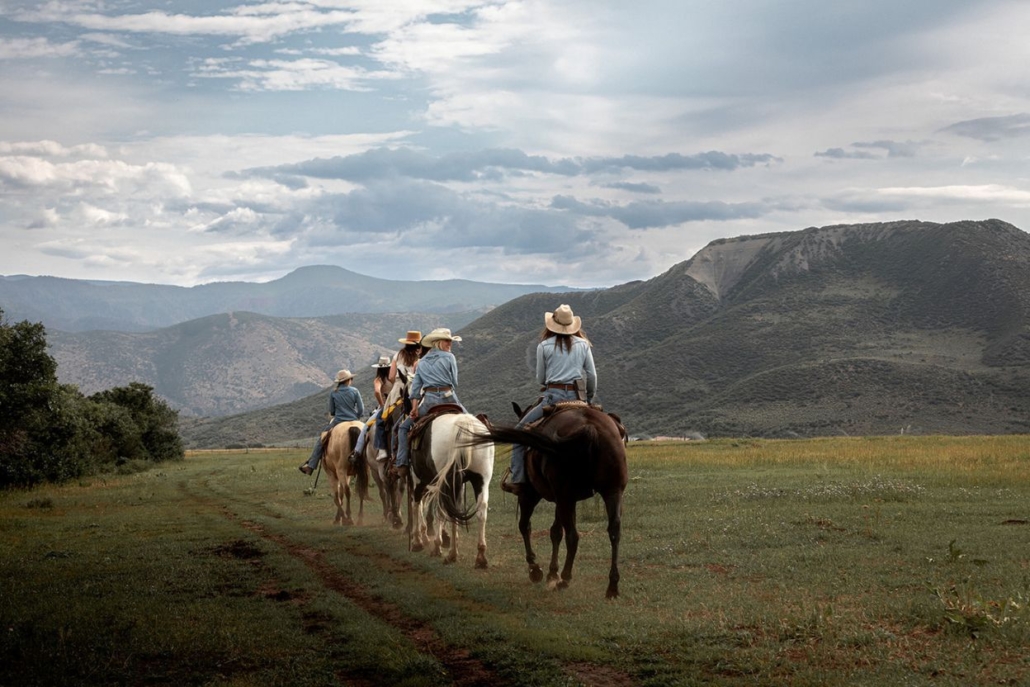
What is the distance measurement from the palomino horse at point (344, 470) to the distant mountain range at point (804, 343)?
62.0 metres

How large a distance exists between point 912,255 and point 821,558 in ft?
397

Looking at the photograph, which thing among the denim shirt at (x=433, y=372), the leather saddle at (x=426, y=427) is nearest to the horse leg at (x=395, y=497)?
the leather saddle at (x=426, y=427)

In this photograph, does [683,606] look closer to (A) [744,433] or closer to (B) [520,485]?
(B) [520,485]

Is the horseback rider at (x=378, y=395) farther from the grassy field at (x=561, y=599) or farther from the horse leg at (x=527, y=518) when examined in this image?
the horse leg at (x=527, y=518)

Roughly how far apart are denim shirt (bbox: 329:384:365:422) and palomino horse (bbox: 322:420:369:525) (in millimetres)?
624

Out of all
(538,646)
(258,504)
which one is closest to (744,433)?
(258,504)

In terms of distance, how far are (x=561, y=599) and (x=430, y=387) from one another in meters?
5.21

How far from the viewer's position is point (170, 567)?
48.1 feet

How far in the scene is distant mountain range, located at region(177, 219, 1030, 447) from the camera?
82.9 m

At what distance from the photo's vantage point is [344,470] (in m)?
21.1

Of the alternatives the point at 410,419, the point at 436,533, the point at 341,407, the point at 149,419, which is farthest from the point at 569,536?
the point at 149,419

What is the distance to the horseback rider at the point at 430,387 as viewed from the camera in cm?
1603

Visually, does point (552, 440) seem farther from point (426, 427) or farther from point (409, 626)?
point (426, 427)

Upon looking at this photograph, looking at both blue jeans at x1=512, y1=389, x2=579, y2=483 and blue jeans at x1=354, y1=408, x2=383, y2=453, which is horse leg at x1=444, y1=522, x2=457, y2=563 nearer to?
blue jeans at x1=512, y1=389, x2=579, y2=483
